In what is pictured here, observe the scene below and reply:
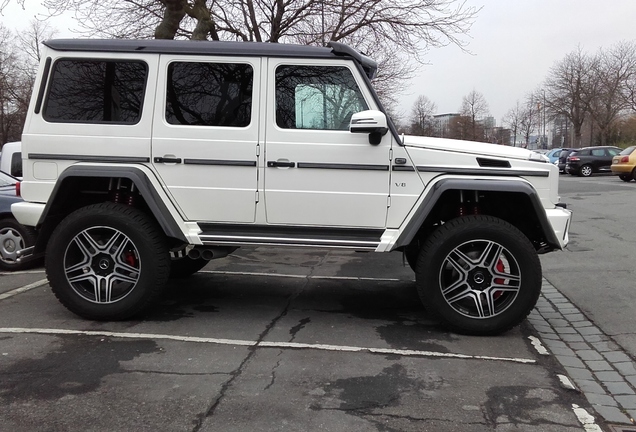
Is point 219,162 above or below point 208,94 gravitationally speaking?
below

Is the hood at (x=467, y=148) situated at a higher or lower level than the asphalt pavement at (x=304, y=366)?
higher

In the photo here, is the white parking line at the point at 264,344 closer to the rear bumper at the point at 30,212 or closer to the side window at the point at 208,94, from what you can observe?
the rear bumper at the point at 30,212

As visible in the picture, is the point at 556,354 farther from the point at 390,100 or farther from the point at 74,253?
the point at 390,100

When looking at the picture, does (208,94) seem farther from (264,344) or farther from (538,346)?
(538,346)

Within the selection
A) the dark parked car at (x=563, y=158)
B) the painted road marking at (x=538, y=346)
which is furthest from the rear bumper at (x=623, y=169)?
the painted road marking at (x=538, y=346)

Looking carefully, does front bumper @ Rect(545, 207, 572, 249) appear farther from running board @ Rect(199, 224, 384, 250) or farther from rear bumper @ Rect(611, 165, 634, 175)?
rear bumper @ Rect(611, 165, 634, 175)

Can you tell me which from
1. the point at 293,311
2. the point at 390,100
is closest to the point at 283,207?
the point at 293,311

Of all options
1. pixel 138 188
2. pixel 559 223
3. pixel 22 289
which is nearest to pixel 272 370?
pixel 138 188

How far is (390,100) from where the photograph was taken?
22844 millimetres

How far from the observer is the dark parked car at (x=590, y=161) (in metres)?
29.8

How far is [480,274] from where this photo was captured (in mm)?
4812

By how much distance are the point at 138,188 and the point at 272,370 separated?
197cm

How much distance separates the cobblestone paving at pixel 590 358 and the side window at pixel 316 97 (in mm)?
2633

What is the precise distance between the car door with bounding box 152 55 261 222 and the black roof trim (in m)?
0.07
